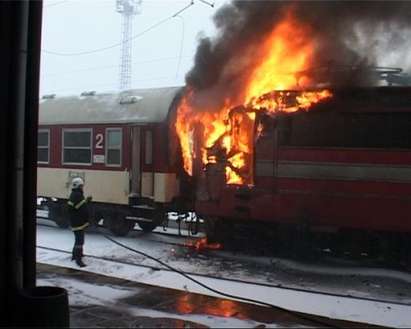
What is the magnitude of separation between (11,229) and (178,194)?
321 inches

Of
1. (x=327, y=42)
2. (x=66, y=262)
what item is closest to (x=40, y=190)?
(x=66, y=262)

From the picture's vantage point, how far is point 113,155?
14.7 metres

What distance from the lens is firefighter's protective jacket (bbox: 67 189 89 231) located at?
10.6 metres

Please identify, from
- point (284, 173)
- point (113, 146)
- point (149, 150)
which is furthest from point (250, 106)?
point (113, 146)

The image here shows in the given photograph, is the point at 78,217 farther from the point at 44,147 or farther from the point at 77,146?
the point at 44,147

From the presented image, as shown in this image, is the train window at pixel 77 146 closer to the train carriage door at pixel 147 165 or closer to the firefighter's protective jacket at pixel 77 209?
the train carriage door at pixel 147 165

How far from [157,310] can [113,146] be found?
26.7 feet

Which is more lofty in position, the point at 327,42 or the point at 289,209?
the point at 327,42

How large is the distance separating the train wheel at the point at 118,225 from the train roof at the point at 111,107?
250 centimetres

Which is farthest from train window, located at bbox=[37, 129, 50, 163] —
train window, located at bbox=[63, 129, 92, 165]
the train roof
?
train window, located at bbox=[63, 129, 92, 165]

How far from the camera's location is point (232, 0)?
45.1 feet

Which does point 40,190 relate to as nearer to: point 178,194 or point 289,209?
point 178,194

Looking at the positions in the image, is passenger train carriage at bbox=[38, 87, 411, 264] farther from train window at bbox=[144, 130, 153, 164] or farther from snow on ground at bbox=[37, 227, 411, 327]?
snow on ground at bbox=[37, 227, 411, 327]

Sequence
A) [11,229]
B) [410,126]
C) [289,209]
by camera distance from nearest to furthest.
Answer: [11,229]
[410,126]
[289,209]
